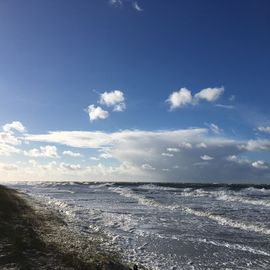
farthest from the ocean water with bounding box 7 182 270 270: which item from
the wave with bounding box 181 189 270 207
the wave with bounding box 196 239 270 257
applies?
the wave with bounding box 181 189 270 207

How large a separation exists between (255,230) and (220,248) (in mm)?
6044

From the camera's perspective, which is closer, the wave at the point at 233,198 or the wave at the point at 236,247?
the wave at the point at 236,247

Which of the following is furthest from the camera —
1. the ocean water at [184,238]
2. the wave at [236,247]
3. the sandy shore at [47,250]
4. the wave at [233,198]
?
the wave at [233,198]

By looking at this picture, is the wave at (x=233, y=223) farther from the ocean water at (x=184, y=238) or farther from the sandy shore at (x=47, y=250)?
the sandy shore at (x=47, y=250)

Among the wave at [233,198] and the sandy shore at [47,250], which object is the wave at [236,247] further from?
the wave at [233,198]

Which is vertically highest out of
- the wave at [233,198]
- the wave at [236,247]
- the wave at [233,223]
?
the wave at [233,198]

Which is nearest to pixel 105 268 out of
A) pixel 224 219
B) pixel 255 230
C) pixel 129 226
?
pixel 129 226

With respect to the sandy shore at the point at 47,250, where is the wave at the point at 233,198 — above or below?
above

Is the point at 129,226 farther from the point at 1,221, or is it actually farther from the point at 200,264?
the point at 200,264

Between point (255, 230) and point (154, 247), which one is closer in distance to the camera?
point (154, 247)

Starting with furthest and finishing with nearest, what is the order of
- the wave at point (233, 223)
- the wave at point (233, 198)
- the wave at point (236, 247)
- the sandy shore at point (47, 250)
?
the wave at point (233, 198), the wave at point (233, 223), the wave at point (236, 247), the sandy shore at point (47, 250)

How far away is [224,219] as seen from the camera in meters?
26.9

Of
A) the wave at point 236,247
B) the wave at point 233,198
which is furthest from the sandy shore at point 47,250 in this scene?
the wave at point 233,198

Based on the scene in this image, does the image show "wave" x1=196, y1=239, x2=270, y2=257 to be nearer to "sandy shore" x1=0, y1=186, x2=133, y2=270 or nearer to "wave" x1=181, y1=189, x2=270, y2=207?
"sandy shore" x1=0, y1=186, x2=133, y2=270
